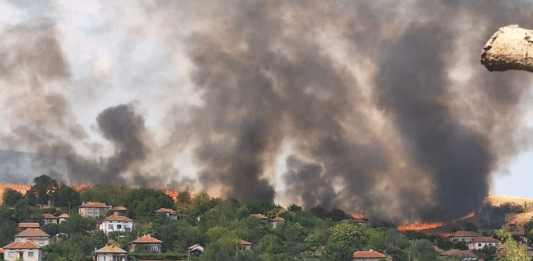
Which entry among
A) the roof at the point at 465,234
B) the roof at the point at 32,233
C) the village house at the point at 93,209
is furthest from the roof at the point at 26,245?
the roof at the point at 465,234

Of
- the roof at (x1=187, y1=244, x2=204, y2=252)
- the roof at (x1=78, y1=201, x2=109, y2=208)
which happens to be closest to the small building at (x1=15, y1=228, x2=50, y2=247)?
the roof at (x1=187, y1=244, x2=204, y2=252)

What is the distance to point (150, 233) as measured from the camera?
245 ft

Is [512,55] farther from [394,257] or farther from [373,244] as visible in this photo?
[373,244]

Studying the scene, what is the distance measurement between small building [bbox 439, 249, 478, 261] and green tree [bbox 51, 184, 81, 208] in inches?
1292

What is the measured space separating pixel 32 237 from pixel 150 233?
8.26 m

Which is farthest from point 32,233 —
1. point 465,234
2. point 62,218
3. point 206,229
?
point 465,234

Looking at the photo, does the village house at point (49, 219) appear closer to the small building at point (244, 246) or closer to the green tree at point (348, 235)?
the small building at point (244, 246)

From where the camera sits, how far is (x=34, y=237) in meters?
74.0

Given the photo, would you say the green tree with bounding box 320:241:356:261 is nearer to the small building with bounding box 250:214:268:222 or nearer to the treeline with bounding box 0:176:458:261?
the treeline with bounding box 0:176:458:261

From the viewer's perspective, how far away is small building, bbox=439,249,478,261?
246ft

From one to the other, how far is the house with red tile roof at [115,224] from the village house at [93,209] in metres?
5.25

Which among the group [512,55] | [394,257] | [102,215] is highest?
[102,215]

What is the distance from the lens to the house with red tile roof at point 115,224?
81.1 metres

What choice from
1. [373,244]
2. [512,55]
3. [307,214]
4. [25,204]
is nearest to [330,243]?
[373,244]
